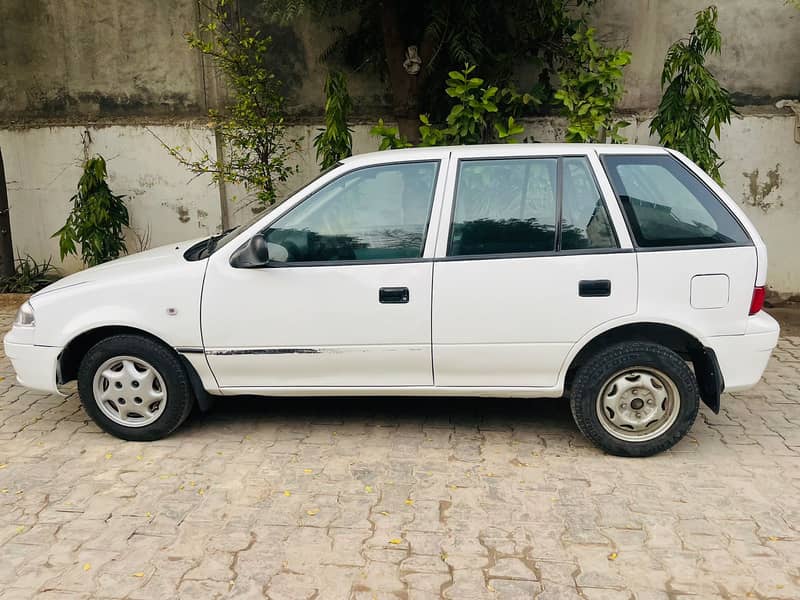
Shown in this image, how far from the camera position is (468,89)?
6.68 metres

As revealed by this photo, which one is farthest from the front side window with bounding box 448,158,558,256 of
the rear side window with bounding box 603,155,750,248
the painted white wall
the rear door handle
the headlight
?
the painted white wall

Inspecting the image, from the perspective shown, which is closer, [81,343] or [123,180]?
[81,343]

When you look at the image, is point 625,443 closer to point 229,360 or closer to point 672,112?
point 229,360

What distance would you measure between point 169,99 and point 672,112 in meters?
5.30

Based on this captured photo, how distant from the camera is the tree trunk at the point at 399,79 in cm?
715

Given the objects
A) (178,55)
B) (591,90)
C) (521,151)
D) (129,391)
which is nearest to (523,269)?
(521,151)

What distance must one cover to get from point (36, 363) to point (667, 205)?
391 cm

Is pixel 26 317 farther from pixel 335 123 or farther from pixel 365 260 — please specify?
pixel 335 123

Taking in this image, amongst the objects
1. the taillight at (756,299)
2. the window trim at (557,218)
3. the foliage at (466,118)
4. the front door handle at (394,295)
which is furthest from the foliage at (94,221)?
the taillight at (756,299)

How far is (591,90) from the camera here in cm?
686

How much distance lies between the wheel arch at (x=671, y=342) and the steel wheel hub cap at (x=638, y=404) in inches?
8.2

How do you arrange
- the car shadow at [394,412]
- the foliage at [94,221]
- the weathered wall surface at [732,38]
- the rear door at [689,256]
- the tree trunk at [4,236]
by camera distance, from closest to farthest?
the rear door at [689,256] → the car shadow at [394,412] → the weathered wall surface at [732,38] → the foliage at [94,221] → the tree trunk at [4,236]

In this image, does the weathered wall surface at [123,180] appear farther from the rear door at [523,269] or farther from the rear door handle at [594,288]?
the rear door handle at [594,288]

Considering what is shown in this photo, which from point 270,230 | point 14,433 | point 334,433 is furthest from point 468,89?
point 14,433
